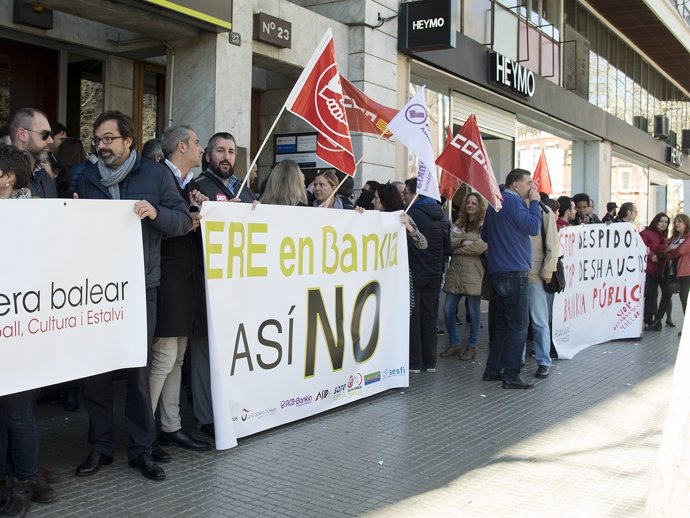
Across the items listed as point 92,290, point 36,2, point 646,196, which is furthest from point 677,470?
point 646,196

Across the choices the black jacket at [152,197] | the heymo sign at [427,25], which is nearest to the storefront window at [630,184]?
the heymo sign at [427,25]

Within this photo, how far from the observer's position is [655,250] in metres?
12.2

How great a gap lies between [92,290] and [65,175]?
264 centimetres

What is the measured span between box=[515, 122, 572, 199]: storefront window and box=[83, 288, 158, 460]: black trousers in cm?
1400

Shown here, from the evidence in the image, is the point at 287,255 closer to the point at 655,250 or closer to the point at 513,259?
the point at 513,259

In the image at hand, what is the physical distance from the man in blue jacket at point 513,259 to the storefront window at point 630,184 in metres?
18.4

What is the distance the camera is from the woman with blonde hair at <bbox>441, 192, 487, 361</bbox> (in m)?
9.15

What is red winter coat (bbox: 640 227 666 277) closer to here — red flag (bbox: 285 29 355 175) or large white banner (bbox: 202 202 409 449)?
large white banner (bbox: 202 202 409 449)

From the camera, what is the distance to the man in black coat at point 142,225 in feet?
14.9

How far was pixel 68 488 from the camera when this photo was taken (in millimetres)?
4371

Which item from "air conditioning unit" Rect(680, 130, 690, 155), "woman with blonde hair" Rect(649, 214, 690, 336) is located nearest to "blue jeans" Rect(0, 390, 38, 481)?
"woman with blonde hair" Rect(649, 214, 690, 336)

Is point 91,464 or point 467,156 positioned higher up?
point 467,156

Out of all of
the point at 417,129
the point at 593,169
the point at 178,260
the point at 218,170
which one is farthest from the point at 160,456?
the point at 593,169

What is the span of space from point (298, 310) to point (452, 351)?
3.92 metres
